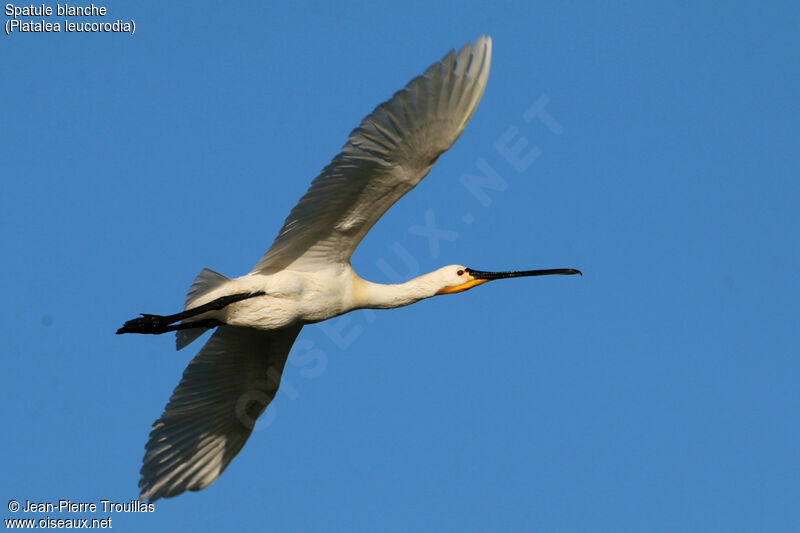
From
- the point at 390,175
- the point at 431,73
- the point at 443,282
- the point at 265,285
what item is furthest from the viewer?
the point at 443,282

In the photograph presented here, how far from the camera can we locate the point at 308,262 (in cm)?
1400

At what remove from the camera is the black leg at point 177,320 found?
13406mm

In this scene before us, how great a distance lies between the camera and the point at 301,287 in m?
13.8

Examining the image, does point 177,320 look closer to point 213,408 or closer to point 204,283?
point 204,283

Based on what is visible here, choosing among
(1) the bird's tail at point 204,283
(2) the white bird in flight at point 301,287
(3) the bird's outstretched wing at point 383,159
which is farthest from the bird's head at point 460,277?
(1) the bird's tail at point 204,283

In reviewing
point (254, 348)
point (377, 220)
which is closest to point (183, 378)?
point (254, 348)

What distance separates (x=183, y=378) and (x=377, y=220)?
3850mm

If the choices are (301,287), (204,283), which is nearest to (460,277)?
(301,287)

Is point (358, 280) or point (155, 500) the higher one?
point (358, 280)

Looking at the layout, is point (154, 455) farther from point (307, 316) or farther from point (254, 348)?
point (307, 316)

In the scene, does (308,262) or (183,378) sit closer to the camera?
(308,262)

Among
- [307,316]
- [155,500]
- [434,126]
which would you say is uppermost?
[434,126]

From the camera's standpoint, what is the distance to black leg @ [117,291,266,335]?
13.4 metres

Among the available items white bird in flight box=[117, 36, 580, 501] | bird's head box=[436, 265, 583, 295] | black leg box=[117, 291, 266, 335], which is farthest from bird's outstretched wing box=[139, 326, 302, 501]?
bird's head box=[436, 265, 583, 295]
